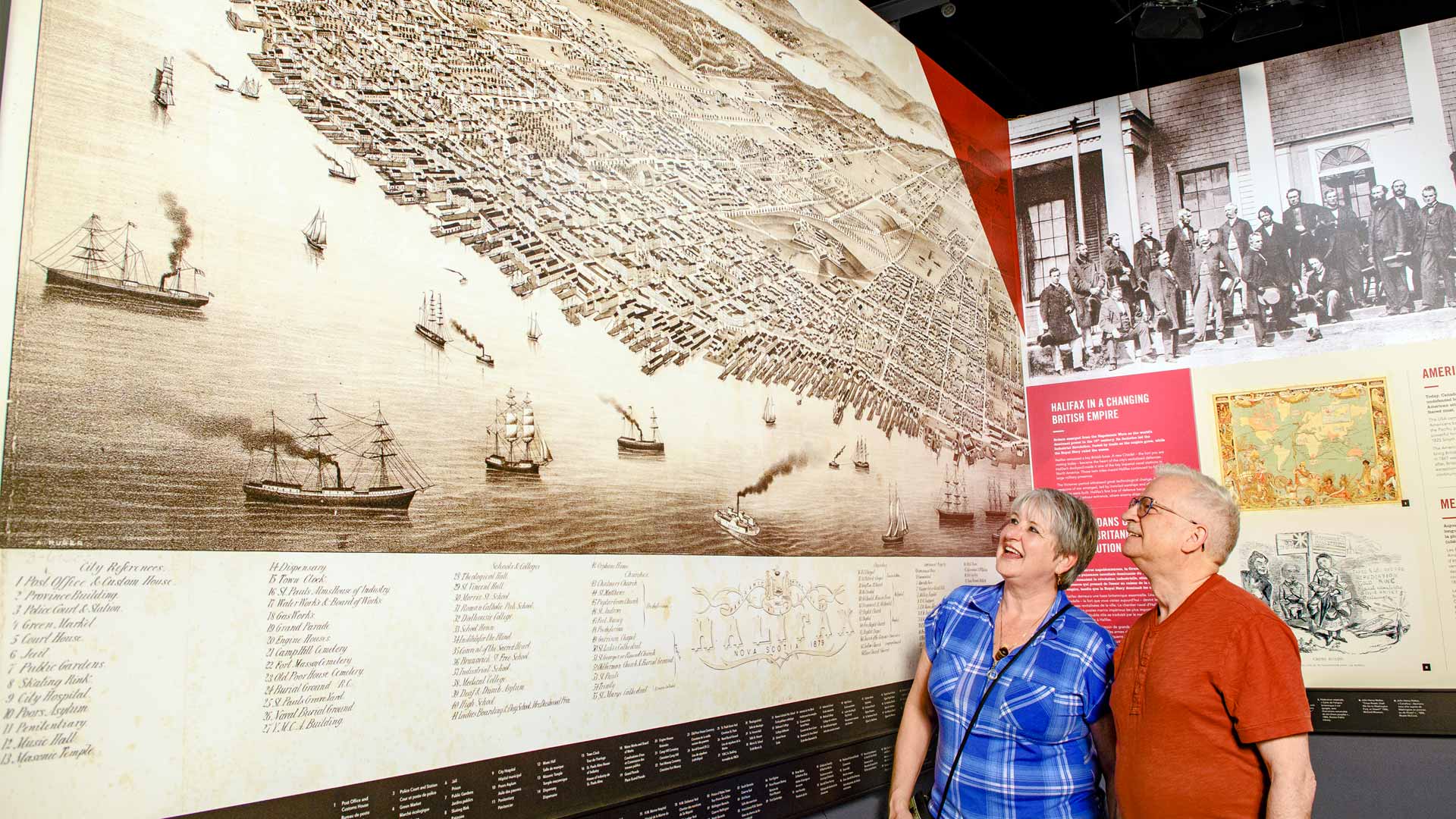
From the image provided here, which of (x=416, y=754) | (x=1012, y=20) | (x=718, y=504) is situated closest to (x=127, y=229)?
(x=416, y=754)

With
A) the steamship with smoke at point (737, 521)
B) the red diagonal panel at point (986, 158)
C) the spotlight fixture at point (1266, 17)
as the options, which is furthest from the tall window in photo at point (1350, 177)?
the steamship with smoke at point (737, 521)

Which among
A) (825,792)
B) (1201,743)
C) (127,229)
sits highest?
(127,229)

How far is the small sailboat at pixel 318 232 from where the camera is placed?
176cm

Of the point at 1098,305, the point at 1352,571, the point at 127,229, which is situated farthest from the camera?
the point at 1098,305

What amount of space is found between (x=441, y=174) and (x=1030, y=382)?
292 cm

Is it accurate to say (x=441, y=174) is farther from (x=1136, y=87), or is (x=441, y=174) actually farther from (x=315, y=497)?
(x=1136, y=87)

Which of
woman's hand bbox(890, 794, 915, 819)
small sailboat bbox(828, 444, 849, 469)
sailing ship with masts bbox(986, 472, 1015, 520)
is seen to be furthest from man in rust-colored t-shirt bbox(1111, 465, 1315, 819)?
sailing ship with masts bbox(986, 472, 1015, 520)

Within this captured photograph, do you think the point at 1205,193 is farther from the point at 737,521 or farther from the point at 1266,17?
the point at 737,521

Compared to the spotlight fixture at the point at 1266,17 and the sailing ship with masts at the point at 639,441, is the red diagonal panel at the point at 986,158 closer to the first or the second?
the spotlight fixture at the point at 1266,17

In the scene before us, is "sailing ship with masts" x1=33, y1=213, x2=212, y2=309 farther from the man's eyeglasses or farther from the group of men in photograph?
the group of men in photograph

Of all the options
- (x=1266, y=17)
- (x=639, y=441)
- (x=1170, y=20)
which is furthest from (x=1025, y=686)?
(x=1266, y=17)

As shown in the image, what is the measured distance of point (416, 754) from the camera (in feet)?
5.89

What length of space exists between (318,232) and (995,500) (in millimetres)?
2869

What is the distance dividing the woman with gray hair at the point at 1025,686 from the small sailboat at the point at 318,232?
184 centimetres
